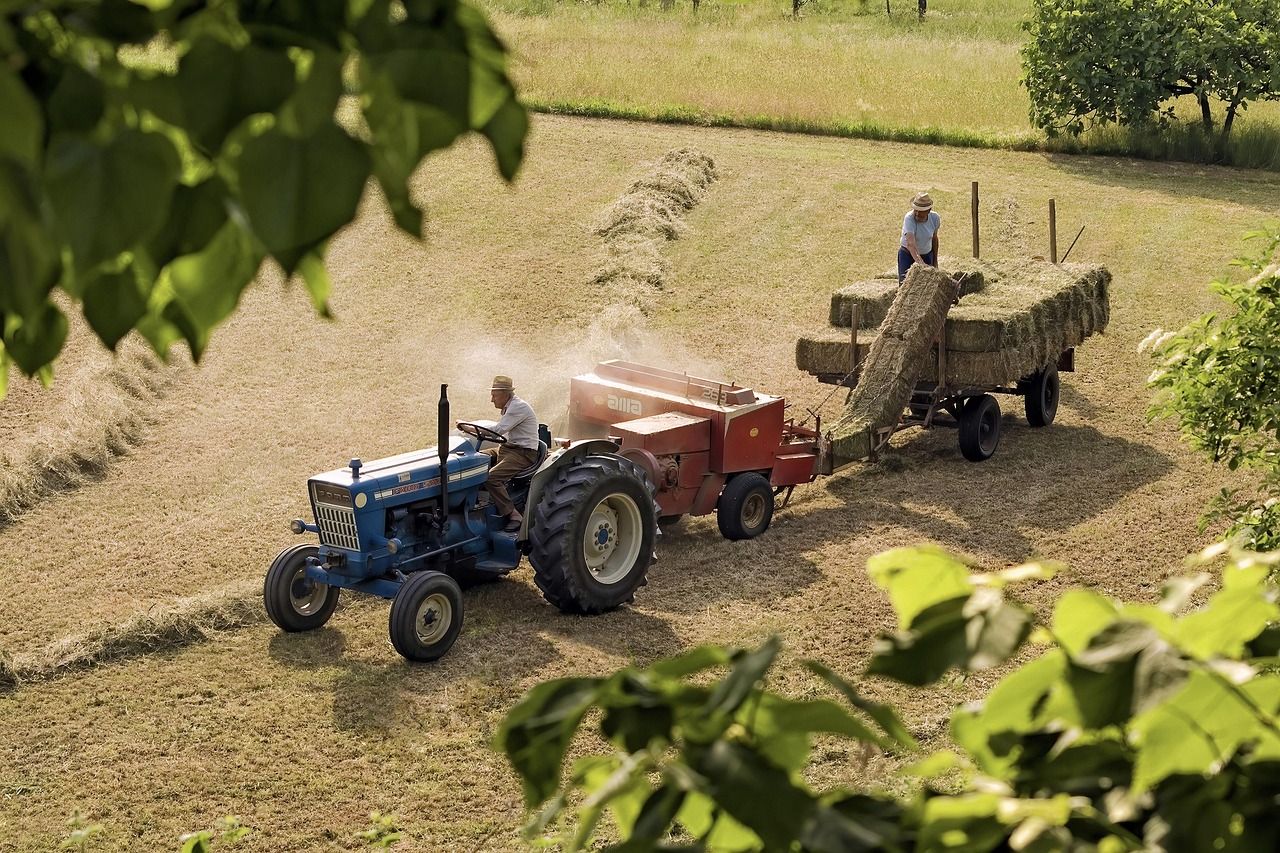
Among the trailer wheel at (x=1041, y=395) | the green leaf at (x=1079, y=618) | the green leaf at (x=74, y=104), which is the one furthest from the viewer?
the trailer wheel at (x=1041, y=395)

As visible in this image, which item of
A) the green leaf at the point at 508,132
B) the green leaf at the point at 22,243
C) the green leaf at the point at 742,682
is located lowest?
the green leaf at the point at 742,682

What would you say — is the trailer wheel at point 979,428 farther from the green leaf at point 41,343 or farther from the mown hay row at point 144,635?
the green leaf at point 41,343

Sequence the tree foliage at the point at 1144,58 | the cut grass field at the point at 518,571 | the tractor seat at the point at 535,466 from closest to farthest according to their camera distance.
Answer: the cut grass field at the point at 518,571
the tractor seat at the point at 535,466
the tree foliage at the point at 1144,58

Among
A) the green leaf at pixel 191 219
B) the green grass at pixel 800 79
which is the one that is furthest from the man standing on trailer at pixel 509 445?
the green grass at pixel 800 79

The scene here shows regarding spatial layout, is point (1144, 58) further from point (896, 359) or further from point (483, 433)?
point (483, 433)

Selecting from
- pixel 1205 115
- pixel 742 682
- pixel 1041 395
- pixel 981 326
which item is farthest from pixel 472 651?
pixel 1205 115

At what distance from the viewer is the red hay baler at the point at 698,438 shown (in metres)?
11.0

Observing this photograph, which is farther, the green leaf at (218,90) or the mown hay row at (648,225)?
the mown hay row at (648,225)

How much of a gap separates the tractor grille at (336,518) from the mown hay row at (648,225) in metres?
9.09

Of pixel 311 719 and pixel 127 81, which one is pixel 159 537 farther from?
pixel 127 81

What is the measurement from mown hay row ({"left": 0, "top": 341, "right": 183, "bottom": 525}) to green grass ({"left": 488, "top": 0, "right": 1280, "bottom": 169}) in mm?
12992

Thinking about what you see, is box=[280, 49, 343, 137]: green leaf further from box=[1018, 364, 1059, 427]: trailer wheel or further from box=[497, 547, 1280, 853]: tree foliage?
box=[1018, 364, 1059, 427]: trailer wheel

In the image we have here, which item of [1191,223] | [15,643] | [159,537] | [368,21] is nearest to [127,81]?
[368,21]

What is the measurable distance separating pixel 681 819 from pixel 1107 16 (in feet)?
94.5
